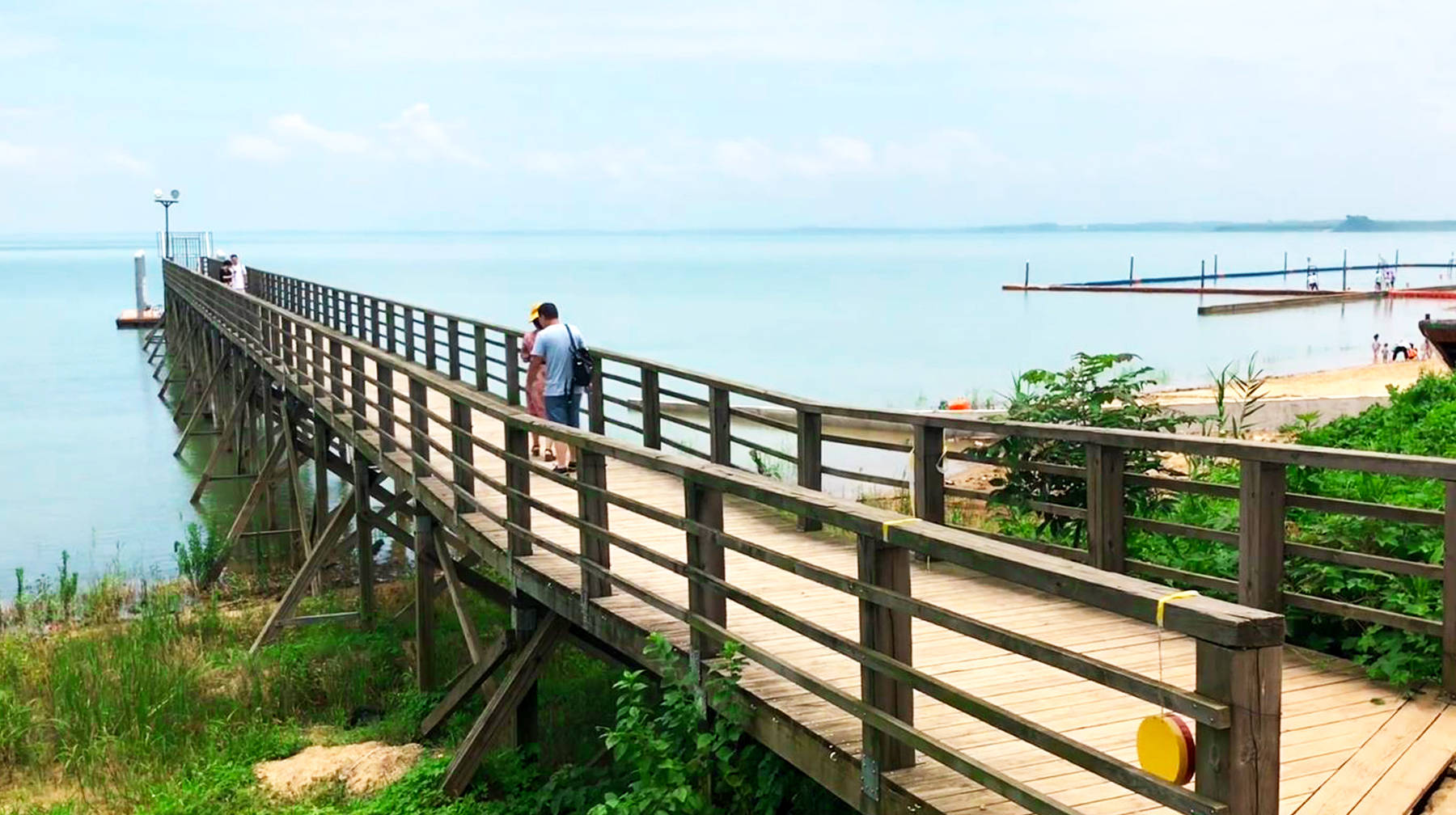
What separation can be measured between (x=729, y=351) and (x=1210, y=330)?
87.1ft

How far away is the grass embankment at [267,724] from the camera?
23.6ft

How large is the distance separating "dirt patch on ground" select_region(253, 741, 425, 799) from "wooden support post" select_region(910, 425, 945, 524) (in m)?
3.93

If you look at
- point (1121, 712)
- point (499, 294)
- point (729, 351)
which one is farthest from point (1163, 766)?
point (499, 294)

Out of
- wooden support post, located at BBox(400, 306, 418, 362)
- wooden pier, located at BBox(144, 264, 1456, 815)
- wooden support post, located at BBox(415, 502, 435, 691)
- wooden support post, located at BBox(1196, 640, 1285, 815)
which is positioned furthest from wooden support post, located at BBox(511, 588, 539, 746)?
wooden support post, located at BBox(400, 306, 418, 362)

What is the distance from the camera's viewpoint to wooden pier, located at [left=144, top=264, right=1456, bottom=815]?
12.4 feet

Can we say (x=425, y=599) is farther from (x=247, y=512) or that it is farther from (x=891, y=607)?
(x=247, y=512)

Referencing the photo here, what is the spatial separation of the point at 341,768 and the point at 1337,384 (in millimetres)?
27242

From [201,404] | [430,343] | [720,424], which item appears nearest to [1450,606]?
[720,424]

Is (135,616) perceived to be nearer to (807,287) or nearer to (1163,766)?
(1163,766)

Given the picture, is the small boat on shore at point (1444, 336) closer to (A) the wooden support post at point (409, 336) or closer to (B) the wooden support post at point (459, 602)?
(A) the wooden support post at point (409, 336)

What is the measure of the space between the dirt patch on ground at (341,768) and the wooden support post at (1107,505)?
4.85m

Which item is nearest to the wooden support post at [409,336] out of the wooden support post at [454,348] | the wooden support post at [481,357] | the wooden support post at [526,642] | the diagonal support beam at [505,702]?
the wooden support post at [454,348]

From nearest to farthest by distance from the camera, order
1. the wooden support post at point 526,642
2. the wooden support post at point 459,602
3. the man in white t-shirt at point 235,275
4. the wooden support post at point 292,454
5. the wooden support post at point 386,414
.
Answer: the wooden support post at point 526,642 → the wooden support post at point 459,602 → the wooden support post at point 386,414 → the wooden support post at point 292,454 → the man in white t-shirt at point 235,275

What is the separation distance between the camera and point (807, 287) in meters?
136
